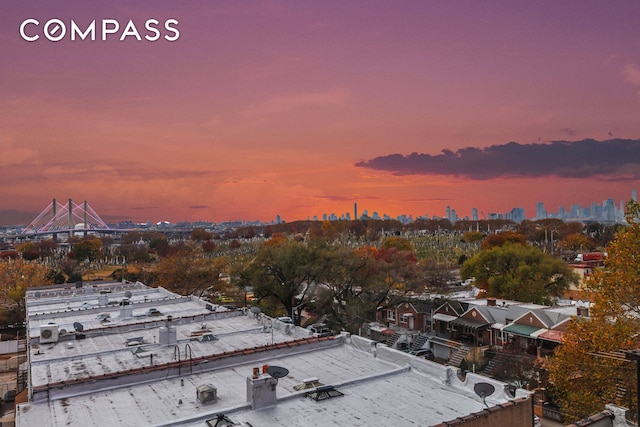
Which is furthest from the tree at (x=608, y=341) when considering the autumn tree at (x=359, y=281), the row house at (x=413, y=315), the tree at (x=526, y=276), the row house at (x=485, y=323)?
the tree at (x=526, y=276)

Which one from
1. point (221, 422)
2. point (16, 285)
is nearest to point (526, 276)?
point (221, 422)

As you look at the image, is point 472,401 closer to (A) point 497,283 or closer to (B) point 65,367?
(B) point 65,367

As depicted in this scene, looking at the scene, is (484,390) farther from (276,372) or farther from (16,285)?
(16,285)

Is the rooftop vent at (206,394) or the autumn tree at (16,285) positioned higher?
the rooftop vent at (206,394)

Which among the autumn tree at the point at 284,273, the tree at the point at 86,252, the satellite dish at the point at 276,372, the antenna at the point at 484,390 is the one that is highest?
the satellite dish at the point at 276,372

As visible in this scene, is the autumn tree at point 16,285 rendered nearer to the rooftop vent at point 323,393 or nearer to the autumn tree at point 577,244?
the rooftop vent at point 323,393

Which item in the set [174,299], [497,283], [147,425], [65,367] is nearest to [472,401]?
[147,425]
